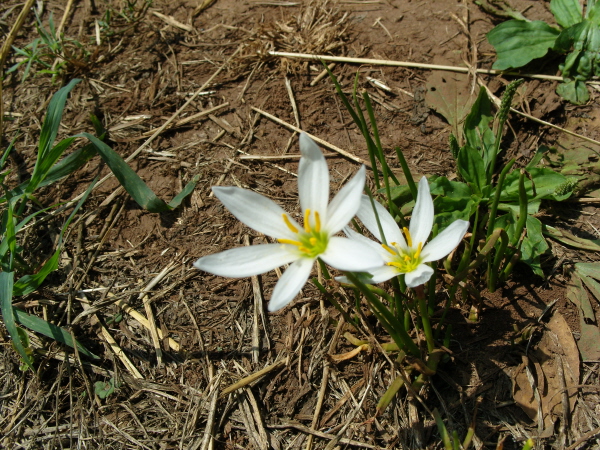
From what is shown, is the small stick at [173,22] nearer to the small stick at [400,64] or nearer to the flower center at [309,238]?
the small stick at [400,64]

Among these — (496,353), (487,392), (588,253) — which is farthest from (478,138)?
(487,392)

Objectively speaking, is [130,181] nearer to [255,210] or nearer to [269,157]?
[269,157]

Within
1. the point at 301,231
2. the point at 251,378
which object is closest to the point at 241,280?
the point at 251,378

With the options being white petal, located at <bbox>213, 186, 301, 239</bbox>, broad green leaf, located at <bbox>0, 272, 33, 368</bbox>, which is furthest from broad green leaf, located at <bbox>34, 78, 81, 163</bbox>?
white petal, located at <bbox>213, 186, 301, 239</bbox>

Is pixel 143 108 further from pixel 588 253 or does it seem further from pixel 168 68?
pixel 588 253

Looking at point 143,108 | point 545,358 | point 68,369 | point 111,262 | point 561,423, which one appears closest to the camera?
point 561,423

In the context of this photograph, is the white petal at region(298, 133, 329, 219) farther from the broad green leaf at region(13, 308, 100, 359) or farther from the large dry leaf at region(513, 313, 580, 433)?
the broad green leaf at region(13, 308, 100, 359)

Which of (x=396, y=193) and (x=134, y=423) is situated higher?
(x=396, y=193)
